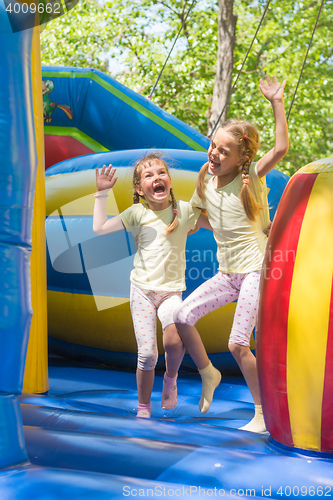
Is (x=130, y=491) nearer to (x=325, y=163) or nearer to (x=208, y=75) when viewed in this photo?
(x=325, y=163)

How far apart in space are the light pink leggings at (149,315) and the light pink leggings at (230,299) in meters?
0.08

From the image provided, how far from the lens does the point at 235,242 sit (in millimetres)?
1950

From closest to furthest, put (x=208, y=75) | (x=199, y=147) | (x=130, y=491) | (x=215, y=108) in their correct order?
(x=130, y=491), (x=199, y=147), (x=215, y=108), (x=208, y=75)

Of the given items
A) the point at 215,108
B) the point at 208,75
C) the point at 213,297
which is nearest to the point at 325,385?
the point at 213,297

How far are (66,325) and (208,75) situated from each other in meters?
7.52

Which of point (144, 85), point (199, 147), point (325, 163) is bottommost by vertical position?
point (325, 163)

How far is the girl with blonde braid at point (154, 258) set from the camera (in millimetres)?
1971

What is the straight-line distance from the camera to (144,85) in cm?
925

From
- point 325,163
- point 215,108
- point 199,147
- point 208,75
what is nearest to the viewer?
point 325,163

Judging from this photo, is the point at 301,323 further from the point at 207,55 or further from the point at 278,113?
the point at 207,55

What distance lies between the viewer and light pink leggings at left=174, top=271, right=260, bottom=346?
1.83m

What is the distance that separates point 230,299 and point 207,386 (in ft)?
1.14

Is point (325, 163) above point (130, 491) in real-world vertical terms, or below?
above

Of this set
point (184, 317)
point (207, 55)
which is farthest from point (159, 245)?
point (207, 55)
